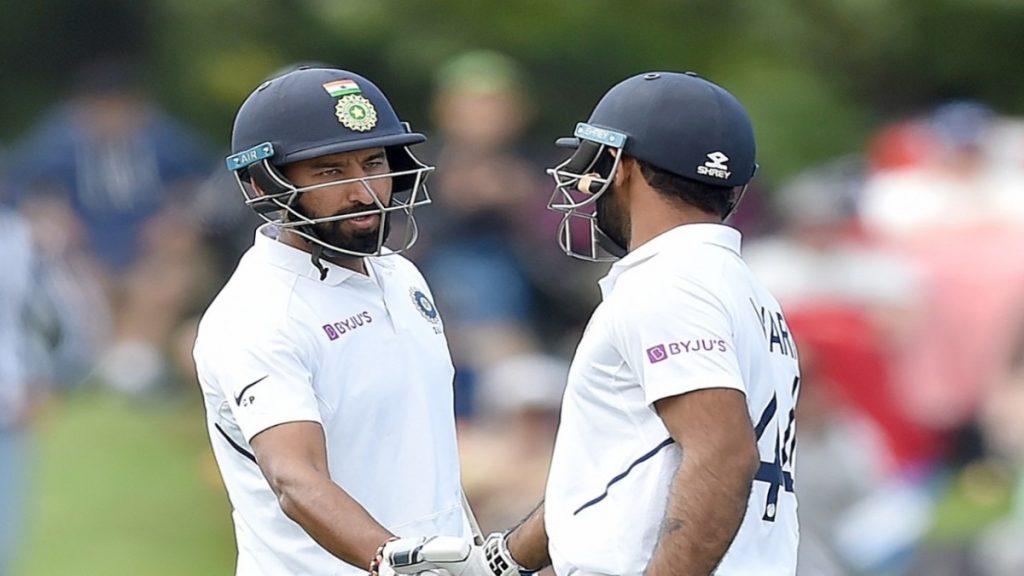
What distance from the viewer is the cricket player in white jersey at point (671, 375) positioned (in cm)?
430

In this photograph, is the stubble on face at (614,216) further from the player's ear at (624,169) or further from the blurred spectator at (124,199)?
the blurred spectator at (124,199)

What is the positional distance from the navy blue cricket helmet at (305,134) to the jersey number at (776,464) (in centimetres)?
103

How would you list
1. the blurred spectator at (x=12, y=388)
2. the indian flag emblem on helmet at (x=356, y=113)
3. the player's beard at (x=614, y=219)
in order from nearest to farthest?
the player's beard at (x=614, y=219)
the indian flag emblem on helmet at (x=356, y=113)
the blurred spectator at (x=12, y=388)

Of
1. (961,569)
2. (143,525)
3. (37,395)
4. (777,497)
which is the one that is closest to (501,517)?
(961,569)

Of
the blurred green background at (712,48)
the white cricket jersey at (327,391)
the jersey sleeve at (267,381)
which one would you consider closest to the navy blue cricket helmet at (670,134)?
the white cricket jersey at (327,391)

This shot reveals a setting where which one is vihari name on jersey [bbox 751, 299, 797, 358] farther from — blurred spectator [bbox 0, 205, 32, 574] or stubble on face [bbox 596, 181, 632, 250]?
blurred spectator [bbox 0, 205, 32, 574]

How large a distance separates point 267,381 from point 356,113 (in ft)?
2.26

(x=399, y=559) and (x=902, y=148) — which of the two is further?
(x=902, y=148)

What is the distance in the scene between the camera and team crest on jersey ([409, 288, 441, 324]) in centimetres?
520

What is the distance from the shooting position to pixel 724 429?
14.1 ft

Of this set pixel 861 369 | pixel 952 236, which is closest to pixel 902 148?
pixel 952 236

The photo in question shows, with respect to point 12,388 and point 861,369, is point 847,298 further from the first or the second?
Result: point 12,388

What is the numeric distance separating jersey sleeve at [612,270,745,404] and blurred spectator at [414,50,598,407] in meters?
5.58

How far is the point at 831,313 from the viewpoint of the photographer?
9.99 m
